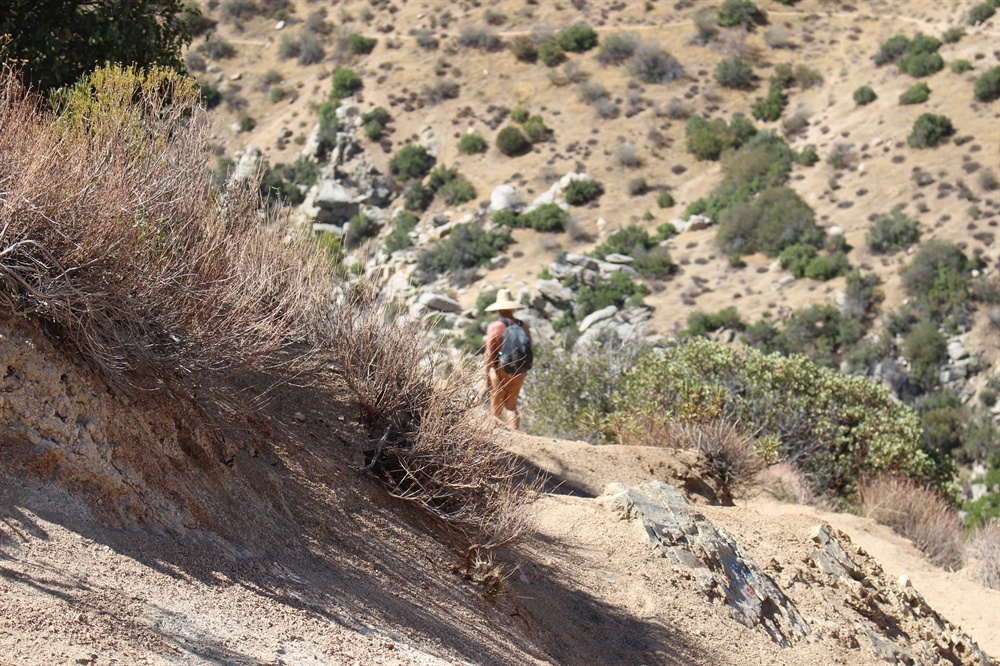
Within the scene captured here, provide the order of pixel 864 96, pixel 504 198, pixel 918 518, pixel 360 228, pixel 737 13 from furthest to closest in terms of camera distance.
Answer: pixel 737 13, pixel 864 96, pixel 360 228, pixel 504 198, pixel 918 518

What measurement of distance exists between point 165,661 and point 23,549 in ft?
2.34

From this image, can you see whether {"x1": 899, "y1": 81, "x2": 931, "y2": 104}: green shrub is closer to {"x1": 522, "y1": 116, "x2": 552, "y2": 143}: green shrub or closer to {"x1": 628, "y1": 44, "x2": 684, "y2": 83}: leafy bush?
{"x1": 628, "y1": 44, "x2": 684, "y2": 83}: leafy bush

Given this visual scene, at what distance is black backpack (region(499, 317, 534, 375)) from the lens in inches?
332

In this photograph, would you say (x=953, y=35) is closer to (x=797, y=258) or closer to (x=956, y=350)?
(x=797, y=258)

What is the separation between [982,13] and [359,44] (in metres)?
26.9

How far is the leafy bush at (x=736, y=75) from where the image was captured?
138 ft

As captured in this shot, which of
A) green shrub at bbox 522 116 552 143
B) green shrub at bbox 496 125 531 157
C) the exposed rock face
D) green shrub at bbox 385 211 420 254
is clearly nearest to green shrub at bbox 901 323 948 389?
green shrub at bbox 385 211 420 254

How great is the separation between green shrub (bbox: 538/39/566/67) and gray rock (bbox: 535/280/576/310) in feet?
53.9

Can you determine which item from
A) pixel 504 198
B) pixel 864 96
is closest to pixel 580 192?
pixel 504 198

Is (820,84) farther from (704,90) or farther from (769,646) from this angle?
(769,646)

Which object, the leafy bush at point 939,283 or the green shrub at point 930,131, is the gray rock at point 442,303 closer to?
the leafy bush at point 939,283

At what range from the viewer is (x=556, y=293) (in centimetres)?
3108

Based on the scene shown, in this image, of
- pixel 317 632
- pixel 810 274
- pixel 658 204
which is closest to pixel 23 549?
pixel 317 632

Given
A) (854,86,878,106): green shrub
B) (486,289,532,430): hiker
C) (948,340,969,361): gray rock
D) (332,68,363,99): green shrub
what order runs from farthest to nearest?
(332,68,363,99): green shrub, (854,86,878,106): green shrub, (948,340,969,361): gray rock, (486,289,532,430): hiker
